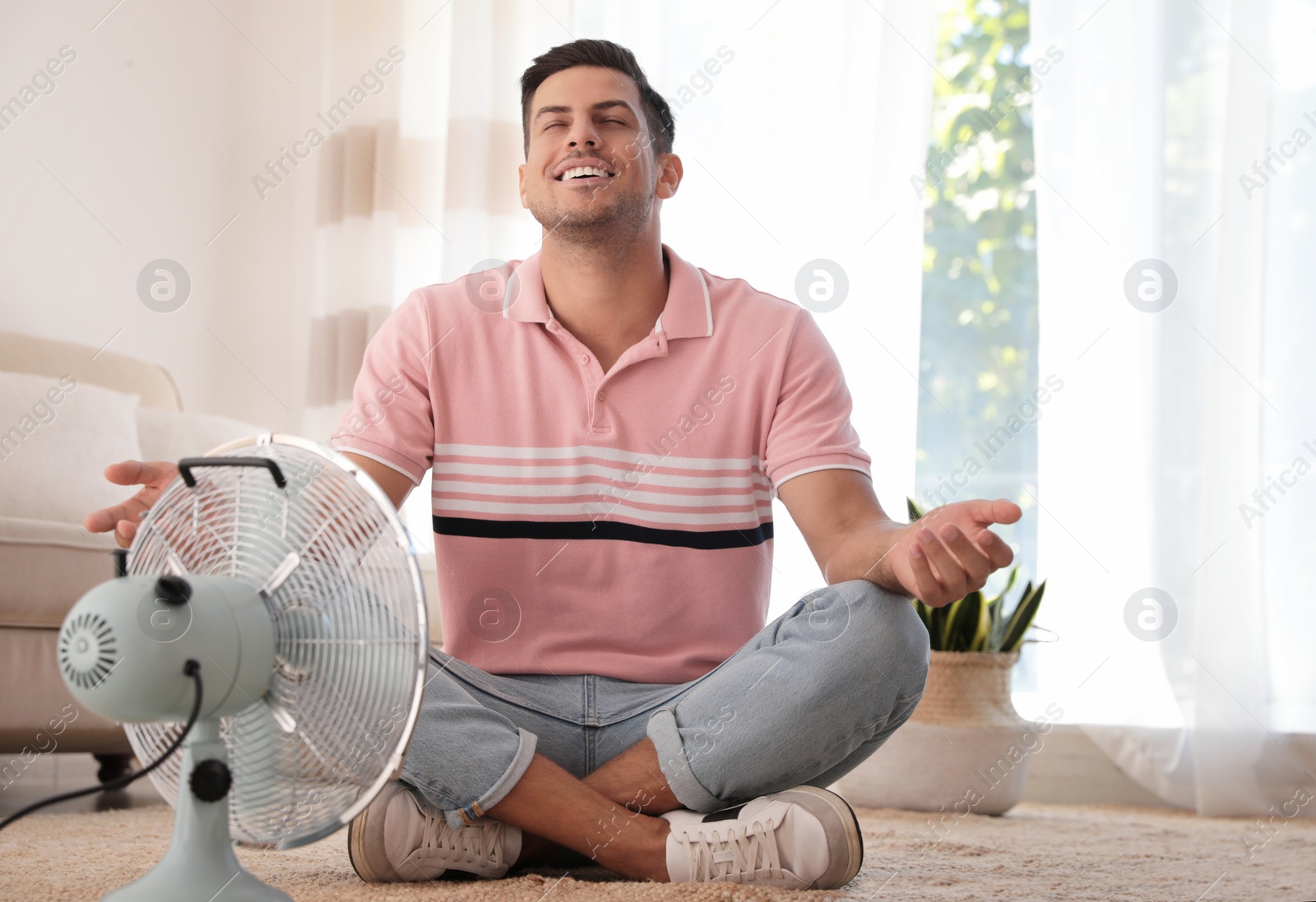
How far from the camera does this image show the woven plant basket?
2.06 m

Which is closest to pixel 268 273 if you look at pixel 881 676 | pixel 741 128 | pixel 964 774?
pixel 741 128

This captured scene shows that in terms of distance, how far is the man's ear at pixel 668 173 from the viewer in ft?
5.89

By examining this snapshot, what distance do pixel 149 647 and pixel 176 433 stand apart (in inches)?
73.0

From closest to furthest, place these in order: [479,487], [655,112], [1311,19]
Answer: [479,487], [655,112], [1311,19]

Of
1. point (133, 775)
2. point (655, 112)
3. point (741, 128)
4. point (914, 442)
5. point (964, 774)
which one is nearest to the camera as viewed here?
point (133, 775)

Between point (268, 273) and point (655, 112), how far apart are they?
6.96ft

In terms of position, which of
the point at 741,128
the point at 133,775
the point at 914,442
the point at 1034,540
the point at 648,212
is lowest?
the point at 133,775

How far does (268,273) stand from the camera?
3514mm

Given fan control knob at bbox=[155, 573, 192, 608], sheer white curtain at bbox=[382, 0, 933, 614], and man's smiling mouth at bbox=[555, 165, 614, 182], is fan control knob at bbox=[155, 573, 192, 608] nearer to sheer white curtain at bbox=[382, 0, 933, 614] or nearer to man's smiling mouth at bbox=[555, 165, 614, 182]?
man's smiling mouth at bbox=[555, 165, 614, 182]

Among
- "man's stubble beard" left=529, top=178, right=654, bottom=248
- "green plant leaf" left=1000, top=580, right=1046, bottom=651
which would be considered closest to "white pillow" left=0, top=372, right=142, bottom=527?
"man's stubble beard" left=529, top=178, right=654, bottom=248

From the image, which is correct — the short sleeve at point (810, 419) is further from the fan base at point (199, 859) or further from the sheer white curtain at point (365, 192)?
the sheer white curtain at point (365, 192)

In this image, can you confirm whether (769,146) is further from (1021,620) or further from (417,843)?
(417,843)

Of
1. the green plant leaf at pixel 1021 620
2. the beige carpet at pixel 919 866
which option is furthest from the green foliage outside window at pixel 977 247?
the beige carpet at pixel 919 866

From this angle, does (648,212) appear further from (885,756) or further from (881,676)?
(885,756)
